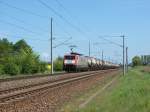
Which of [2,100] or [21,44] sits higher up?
[21,44]

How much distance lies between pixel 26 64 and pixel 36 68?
3.47 meters

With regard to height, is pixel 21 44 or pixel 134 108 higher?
pixel 21 44

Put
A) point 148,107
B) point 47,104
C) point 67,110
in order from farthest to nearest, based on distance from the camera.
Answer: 1. point 47,104
2. point 67,110
3. point 148,107

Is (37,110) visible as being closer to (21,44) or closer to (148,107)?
(148,107)

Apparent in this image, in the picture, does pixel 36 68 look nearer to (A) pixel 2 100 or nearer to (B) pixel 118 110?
(A) pixel 2 100

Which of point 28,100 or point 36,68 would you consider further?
point 36,68

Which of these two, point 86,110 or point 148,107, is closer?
point 148,107

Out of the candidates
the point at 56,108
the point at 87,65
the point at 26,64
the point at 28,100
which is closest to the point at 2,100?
the point at 28,100

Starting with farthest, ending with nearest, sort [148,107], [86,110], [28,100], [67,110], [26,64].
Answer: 1. [26,64]
2. [28,100]
3. [67,110]
4. [86,110]
5. [148,107]

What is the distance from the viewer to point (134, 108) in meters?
13.0

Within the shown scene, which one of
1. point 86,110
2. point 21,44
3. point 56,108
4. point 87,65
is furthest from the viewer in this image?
point 21,44

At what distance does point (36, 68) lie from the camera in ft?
224

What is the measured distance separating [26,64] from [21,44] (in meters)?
107

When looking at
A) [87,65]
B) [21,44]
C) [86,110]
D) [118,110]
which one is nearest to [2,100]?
[86,110]
